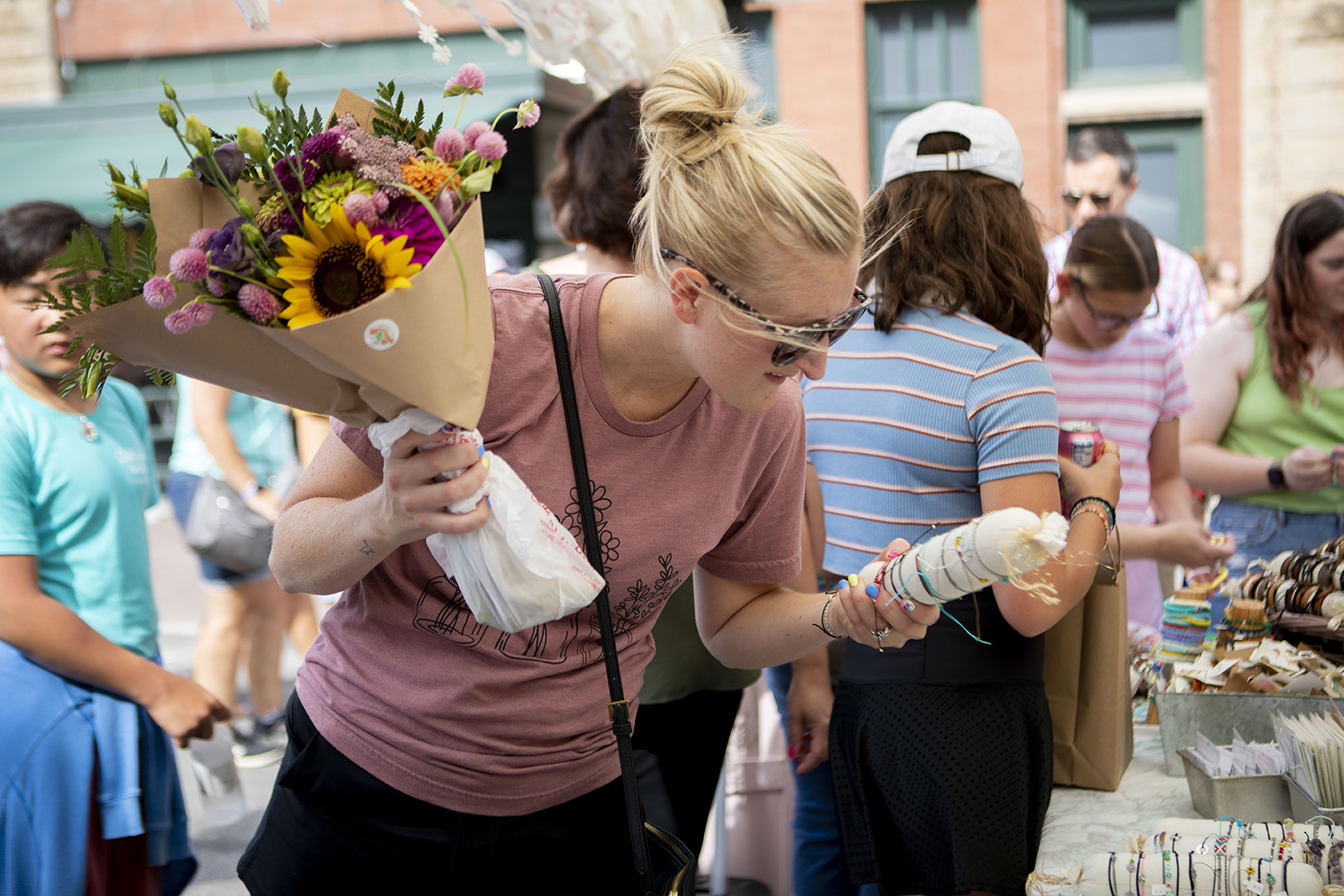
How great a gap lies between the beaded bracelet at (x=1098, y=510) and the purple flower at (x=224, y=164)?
1.35 m

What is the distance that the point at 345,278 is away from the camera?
1.04 m

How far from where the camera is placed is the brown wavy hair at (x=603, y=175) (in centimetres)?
246

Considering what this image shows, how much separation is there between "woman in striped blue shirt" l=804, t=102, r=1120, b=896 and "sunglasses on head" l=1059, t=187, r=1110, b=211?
215cm

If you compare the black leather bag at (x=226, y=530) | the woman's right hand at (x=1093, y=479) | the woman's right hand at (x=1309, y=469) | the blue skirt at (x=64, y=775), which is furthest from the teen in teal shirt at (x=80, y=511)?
the woman's right hand at (x=1309, y=469)

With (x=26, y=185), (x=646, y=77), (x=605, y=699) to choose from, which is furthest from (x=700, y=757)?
(x=26, y=185)

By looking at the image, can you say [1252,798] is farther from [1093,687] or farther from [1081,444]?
[1081,444]

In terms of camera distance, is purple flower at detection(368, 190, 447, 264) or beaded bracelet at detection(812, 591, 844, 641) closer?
purple flower at detection(368, 190, 447, 264)

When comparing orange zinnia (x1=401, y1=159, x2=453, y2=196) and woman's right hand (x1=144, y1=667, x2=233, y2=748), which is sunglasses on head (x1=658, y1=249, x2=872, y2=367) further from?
woman's right hand (x1=144, y1=667, x2=233, y2=748)

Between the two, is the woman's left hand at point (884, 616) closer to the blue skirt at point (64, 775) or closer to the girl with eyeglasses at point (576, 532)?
the girl with eyeglasses at point (576, 532)

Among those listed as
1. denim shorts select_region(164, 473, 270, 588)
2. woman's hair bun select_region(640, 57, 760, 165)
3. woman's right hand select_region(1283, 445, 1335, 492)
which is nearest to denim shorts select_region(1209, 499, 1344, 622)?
woman's right hand select_region(1283, 445, 1335, 492)

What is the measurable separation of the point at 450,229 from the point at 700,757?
1.62 metres

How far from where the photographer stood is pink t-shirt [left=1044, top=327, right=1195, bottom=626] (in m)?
2.83

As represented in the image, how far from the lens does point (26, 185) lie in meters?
9.30

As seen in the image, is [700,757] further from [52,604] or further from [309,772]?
[52,604]
